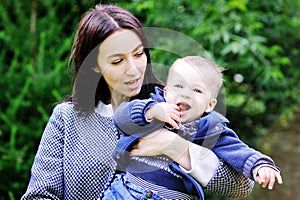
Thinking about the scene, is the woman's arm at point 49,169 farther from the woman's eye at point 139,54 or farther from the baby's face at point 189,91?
the baby's face at point 189,91

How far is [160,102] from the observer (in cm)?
132

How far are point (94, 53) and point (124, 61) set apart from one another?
0.54 feet

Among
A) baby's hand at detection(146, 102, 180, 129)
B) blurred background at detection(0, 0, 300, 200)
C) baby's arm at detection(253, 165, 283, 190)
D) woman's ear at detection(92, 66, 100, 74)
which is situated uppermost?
baby's hand at detection(146, 102, 180, 129)

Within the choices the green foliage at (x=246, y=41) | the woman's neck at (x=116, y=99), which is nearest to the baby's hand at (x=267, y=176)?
the woman's neck at (x=116, y=99)

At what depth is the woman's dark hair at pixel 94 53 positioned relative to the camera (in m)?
1.72

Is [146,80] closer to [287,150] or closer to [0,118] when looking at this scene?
[0,118]

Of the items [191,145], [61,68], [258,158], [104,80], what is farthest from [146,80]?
[61,68]

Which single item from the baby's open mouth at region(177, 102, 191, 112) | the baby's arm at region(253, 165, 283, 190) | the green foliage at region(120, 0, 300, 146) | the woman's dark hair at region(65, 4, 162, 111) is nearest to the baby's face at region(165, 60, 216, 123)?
the baby's open mouth at region(177, 102, 191, 112)

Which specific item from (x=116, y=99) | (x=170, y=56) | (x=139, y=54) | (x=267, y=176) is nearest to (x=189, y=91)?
(x=267, y=176)

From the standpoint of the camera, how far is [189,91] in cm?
133

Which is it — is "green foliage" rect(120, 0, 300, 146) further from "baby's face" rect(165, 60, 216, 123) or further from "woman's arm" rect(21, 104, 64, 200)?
"baby's face" rect(165, 60, 216, 123)

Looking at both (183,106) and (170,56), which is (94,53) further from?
(170,56)

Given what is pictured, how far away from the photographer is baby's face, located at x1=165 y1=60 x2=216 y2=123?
133 centimetres

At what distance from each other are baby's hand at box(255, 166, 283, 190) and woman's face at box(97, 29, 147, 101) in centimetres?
53
